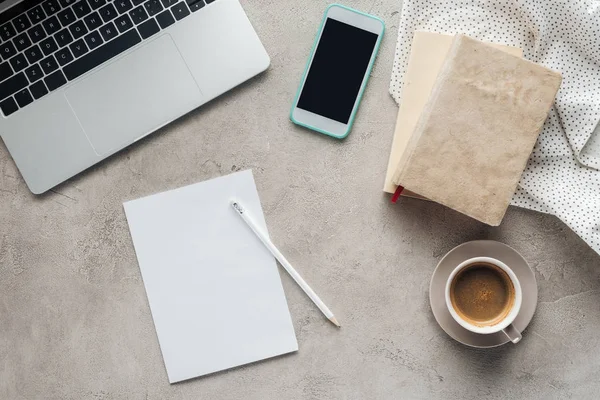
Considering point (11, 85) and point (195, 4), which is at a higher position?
point (195, 4)

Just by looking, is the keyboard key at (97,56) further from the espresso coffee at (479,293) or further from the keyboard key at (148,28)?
the espresso coffee at (479,293)

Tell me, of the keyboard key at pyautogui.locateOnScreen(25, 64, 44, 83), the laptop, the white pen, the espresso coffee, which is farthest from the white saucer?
the keyboard key at pyautogui.locateOnScreen(25, 64, 44, 83)

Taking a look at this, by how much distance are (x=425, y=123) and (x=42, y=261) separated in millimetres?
533

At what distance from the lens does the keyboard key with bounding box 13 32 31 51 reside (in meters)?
0.76

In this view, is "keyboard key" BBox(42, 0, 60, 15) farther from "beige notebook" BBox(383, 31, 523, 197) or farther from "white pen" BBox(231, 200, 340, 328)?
"beige notebook" BBox(383, 31, 523, 197)

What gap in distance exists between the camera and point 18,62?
2.49 feet

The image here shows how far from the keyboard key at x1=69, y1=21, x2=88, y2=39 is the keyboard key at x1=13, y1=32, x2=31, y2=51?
56 millimetres

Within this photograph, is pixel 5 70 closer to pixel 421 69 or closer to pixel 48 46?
pixel 48 46

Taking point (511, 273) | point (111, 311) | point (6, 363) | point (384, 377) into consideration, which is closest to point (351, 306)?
point (384, 377)

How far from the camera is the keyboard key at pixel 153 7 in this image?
30.1 inches

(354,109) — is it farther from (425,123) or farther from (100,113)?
(100,113)

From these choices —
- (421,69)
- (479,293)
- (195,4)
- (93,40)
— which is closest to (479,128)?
(421,69)

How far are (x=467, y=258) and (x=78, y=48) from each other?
1.85 ft

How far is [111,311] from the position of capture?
2.68 feet
